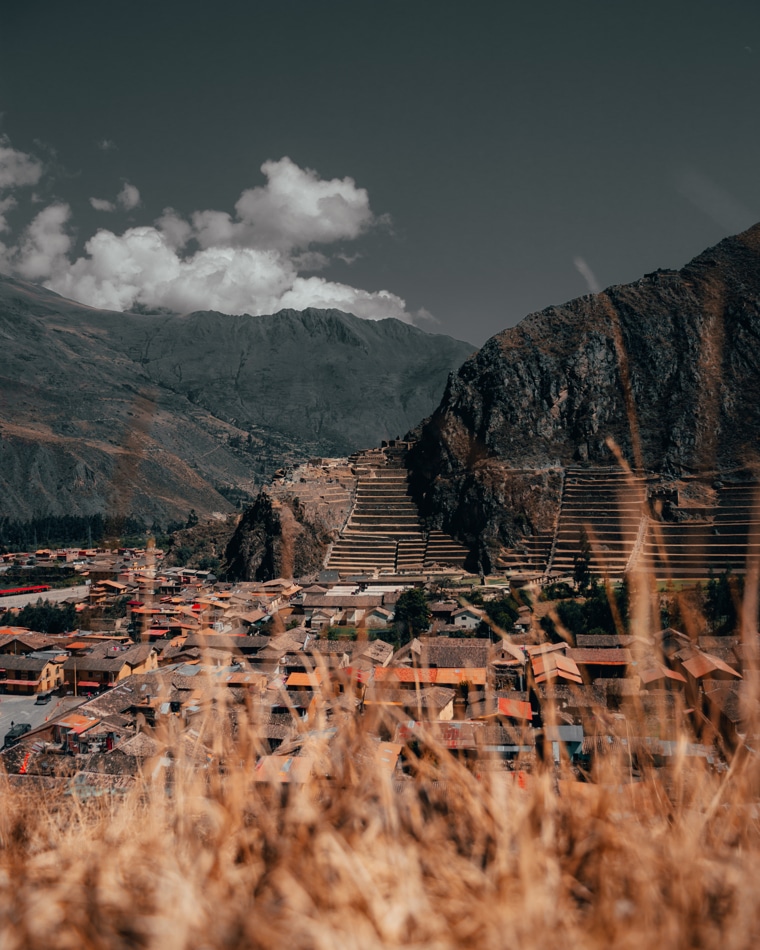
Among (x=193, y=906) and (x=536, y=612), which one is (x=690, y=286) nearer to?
(x=536, y=612)

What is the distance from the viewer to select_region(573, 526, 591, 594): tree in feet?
118

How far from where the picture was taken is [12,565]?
5969 cm

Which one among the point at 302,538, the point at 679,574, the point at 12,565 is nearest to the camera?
the point at 679,574

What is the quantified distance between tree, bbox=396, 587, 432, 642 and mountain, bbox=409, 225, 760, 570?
16.9 meters

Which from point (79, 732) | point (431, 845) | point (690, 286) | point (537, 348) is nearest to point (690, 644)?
point (79, 732)

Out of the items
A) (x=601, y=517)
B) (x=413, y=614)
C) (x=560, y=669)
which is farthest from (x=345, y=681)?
(x=601, y=517)

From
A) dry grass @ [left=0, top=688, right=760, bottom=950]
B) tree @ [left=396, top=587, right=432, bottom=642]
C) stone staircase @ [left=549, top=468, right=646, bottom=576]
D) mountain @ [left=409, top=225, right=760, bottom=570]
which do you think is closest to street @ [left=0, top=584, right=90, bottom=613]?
tree @ [left=396, top=587, right=432, bottom=642]

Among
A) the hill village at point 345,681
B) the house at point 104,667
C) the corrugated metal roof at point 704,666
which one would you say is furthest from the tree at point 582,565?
the house at point 104,667

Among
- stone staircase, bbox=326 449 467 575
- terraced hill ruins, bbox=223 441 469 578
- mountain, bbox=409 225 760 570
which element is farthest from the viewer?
mountain, bbox=409 225 760 570

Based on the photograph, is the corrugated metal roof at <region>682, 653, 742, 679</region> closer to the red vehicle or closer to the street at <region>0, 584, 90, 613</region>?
the street at <region>0, 584, 90, 613</region>

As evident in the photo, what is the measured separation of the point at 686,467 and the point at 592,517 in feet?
32.9

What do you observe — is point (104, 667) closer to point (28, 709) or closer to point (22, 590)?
point (28, 709)

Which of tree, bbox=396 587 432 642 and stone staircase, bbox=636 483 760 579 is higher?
stone staircase, bbox=636 483 760 579

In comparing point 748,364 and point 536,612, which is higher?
point 748,364
